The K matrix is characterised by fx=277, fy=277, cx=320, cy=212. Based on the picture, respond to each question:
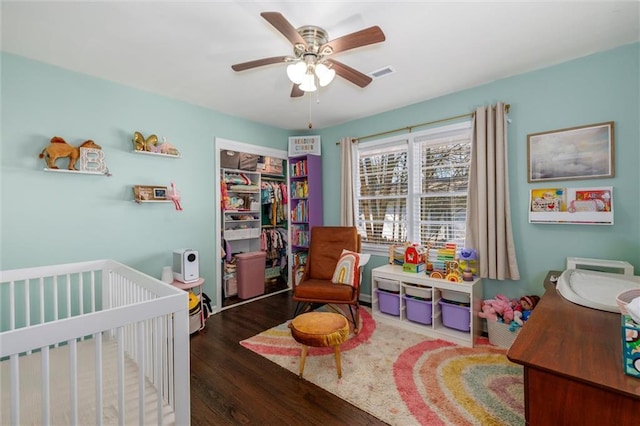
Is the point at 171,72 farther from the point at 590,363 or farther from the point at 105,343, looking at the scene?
the point at 590,363

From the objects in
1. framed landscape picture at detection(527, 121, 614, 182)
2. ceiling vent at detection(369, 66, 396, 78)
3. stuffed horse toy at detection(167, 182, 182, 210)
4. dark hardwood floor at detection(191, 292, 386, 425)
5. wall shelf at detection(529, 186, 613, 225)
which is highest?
ceiling vent at detection(369, 66, 396, 78)

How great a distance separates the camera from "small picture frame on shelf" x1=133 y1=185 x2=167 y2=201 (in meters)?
2.73

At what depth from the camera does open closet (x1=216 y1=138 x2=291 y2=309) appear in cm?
377

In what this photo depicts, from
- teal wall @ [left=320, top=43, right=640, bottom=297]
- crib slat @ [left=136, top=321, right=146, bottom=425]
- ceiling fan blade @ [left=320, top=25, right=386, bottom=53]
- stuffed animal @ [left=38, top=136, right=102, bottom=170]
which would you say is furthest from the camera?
stuffed animal @ [left=38, top=136, right=102, bottom=170]

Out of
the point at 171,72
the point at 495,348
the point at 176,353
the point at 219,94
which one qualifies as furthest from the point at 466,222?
the point at 171,72

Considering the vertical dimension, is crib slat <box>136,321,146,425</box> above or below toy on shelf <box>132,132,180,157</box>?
below

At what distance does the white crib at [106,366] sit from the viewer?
0.96 metres

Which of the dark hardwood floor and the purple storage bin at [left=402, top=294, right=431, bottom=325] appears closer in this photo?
the dark hardwood floor

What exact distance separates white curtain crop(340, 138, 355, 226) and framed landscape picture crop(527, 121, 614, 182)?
195 centimetres

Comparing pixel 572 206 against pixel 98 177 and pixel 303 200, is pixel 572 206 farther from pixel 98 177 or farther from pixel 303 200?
pixel 98 177

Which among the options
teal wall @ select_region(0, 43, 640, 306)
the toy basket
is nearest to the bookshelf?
teal wall @ select_region(0, 43, 640, 306)

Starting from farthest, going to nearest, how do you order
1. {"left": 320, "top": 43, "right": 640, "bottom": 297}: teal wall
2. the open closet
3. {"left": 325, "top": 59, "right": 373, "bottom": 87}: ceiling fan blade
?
the open closet, {"left": 320, "top": 43, "right": 640, "bottom": 297}: teal wall, {"left": 325, "top": 59, "right": 373, "bottom": 87}: ceiling fan blade

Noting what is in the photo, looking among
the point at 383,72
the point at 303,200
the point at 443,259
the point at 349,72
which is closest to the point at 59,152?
the point at 349,72

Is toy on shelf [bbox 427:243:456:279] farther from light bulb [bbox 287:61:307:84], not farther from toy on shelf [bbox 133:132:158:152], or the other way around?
toy on shelf [bbox 133:132:158:152]
